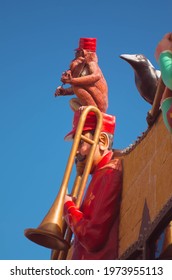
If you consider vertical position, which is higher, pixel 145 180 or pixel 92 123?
pixel 92 123

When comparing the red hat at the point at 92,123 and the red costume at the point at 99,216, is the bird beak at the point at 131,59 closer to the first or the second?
the red hat at the point at 92,123

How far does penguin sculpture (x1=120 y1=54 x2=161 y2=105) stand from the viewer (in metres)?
7.70

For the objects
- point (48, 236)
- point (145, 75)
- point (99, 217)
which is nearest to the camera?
point (48, 236)

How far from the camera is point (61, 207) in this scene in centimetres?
715

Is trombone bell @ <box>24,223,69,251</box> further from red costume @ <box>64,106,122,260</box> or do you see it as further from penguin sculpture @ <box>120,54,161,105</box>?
penguin sculpture @ <box>120,54,161,105</box>

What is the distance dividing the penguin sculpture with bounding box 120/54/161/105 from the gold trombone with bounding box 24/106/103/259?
613 mm

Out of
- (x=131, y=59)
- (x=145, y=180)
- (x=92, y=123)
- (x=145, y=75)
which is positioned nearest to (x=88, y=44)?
(x=92, y=123)

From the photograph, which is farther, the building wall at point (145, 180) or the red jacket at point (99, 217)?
the red jacket at point (99, 217)

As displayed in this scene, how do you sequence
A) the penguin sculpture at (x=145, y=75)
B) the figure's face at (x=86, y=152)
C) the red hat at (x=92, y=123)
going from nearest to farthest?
the penguin sculpture at (x=145, y=75)
the figure's face at (x=86, y=152)
the red hat at (x=92, y=123)

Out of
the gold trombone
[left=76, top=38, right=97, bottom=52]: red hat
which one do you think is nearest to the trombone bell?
the gold trombone

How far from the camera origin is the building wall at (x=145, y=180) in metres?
6.20

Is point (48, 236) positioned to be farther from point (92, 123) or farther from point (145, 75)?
point (145, 75)

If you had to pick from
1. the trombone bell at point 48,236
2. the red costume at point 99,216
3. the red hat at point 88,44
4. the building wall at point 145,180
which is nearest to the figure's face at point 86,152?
the red costume at point 99,216
